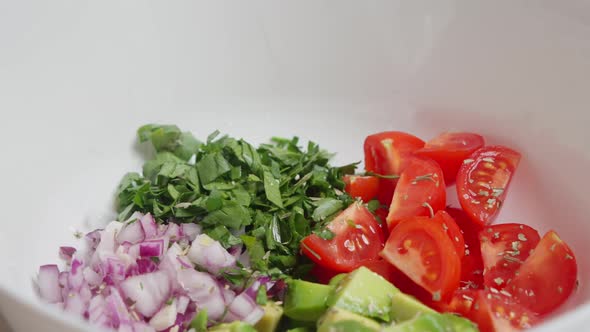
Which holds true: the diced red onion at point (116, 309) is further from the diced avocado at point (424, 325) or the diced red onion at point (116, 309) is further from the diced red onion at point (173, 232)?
the diced avocado at point (424, 325)

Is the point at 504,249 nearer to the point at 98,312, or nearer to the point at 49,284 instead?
the point at 98,312

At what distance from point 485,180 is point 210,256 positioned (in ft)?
2.38

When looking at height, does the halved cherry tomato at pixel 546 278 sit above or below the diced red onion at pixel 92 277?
below

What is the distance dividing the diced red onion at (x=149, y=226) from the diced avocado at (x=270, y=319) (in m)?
0.35

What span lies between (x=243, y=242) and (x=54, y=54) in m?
0.73

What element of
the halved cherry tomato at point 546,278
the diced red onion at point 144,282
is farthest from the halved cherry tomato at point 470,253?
the diced red onion at point 144,282

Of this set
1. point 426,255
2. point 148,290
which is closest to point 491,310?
point 426,255

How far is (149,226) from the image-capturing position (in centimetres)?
161

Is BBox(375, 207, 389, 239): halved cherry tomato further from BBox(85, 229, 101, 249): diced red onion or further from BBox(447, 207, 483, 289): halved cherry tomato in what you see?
BBox(85, 229, 101, 249): diced red onion

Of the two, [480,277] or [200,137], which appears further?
[200,137]

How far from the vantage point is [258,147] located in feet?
6.40

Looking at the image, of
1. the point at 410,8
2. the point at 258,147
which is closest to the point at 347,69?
the point at 410,8

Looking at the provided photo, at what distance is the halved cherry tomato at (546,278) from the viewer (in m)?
1.49

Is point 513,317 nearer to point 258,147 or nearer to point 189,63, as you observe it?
point 258,147
